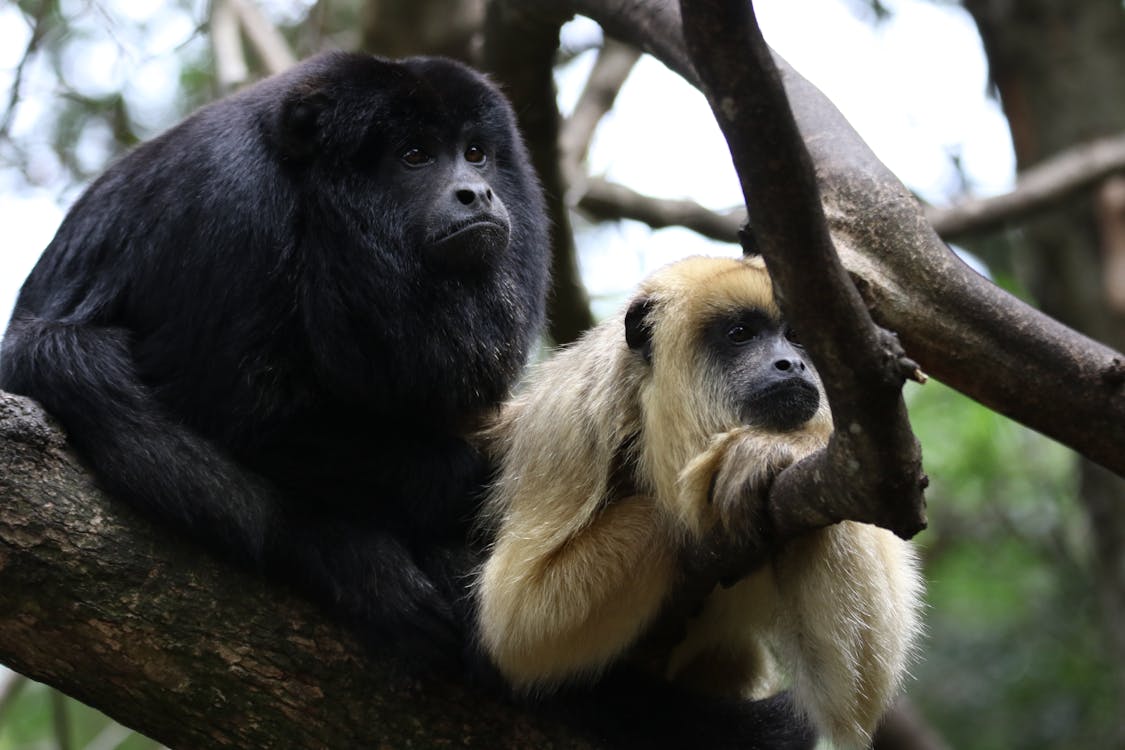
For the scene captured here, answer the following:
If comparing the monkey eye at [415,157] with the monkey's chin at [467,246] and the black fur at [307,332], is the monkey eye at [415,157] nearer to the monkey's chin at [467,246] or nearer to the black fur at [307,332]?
the black fur at [307,332]

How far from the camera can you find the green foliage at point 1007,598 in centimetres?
972

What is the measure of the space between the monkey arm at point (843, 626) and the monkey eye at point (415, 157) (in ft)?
5.53

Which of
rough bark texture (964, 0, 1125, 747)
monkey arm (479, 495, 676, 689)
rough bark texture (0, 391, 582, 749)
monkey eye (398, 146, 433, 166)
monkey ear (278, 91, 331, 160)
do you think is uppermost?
monkey ear (278, 91, 331, 160)

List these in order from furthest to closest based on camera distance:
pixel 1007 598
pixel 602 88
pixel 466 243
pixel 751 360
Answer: pixel 1007 598
pixel 602 88
pixel 466 243
pixel 751 360

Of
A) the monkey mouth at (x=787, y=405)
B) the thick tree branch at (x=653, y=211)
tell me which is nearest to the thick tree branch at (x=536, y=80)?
the thick tree branch at (x=653, y=211)

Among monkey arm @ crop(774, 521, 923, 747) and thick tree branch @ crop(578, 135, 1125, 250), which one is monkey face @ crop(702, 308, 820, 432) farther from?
thick tree branch @ crop(578, 135, 1125, 250)

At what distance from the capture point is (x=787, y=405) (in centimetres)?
332

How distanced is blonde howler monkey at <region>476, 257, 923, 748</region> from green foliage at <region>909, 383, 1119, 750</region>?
19.8 ft

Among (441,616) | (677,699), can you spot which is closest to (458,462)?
(441,616)

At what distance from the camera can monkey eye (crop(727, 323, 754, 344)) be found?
3.62 meters

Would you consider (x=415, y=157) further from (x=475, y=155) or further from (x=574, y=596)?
(x=574, y=596)

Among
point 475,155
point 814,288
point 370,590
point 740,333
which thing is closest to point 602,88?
point 475,155

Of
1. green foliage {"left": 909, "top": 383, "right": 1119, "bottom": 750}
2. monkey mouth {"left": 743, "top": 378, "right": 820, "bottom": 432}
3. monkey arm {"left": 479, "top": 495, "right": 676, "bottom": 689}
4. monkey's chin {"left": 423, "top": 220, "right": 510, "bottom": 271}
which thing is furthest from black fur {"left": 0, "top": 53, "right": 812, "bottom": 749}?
green foliage {"left": 909, "top": 383, "right": 1119, "bottom": 750}

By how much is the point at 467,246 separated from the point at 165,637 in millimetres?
1440
